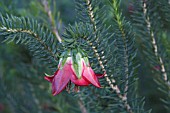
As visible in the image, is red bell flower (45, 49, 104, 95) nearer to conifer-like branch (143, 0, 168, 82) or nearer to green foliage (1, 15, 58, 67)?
green foliage (1, 15, 58, 67)

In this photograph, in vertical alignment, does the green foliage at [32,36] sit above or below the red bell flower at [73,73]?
above

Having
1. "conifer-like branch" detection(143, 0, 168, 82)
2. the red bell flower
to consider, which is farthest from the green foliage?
"conifer-like branch" detection(143, 0, 168, 82)

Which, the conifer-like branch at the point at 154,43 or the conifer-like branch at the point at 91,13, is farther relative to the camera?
the conifer-like branch at the point at 154,43

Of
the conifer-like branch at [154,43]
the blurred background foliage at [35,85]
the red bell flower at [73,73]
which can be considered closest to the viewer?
the red bell flower at [73,73]

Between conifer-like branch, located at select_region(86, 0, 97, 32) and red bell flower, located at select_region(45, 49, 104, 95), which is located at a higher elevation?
conifer-like branch, located at select_region(86, 0, 97, 32)

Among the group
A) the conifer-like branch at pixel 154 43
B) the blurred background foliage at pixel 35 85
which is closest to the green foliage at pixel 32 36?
the conifer-like branch at pixel 154 43

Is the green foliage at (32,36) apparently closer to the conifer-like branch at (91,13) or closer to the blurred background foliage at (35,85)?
the conifer-like branch at (91,13)

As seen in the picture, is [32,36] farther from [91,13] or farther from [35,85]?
[35,85]

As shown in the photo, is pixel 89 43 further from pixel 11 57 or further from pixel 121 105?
pixel 11 57
